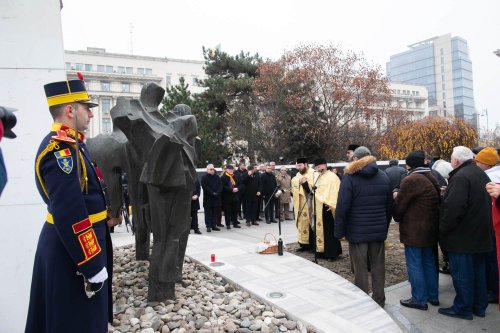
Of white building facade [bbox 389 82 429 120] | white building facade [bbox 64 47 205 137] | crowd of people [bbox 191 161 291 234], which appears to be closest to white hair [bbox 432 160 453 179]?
crowd of people [bbox 191 161 291 234]

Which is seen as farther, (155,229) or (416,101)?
(416,101)

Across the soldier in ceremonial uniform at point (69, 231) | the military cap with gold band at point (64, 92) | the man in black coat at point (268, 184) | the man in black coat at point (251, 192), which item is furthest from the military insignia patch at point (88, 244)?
the man in black coat at point (268, 184)

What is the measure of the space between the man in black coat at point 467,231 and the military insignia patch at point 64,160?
415 centimetres

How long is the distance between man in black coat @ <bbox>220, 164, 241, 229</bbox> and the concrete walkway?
485cm

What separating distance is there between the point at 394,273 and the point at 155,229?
14.3 feet

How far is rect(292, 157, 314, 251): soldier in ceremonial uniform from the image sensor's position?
7.92m

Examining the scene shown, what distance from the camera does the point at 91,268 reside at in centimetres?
234

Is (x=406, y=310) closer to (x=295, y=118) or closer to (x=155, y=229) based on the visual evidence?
(x=155, y=229)

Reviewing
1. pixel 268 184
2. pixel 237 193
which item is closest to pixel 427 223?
pixel 237 193

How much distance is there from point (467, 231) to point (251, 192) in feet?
26.6

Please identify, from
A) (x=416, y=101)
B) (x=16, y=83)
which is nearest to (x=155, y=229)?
(x=16, y=83)

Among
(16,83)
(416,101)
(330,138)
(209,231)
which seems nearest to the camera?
(16,83)

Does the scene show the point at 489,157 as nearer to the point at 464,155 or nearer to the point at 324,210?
the point at 464,155

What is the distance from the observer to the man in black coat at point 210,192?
11023 mm
